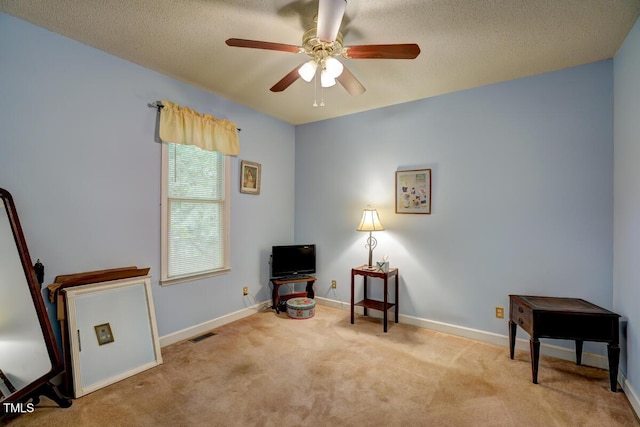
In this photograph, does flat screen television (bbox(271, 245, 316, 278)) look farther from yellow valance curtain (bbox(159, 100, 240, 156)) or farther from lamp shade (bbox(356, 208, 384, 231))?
yellow valance curtain (bbox(159, 100, 240, 156))

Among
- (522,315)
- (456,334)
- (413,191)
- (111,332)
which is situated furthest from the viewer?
(413,191)

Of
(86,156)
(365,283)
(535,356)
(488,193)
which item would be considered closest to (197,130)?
(86,156)

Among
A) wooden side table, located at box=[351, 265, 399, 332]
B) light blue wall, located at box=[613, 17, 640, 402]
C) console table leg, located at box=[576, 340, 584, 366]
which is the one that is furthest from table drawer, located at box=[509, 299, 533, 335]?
wooden side table, located at box=[351, 265, 399, 332]

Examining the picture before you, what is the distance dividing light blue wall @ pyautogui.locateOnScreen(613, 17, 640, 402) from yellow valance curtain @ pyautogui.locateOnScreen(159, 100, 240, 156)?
3516mm

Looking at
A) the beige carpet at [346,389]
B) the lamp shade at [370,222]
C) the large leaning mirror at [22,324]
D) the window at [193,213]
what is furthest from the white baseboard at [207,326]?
the lamp shade at [370,222]

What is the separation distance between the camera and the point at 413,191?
139 inches

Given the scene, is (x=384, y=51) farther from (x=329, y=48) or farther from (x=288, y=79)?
(x=288, y=79)

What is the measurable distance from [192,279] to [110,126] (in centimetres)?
164

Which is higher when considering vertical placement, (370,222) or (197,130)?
(197,130)

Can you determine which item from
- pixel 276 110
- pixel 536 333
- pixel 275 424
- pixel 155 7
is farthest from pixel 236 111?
pixel 536 333

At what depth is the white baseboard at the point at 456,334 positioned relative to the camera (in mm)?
2501

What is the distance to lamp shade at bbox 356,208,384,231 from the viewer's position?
3.56 meters

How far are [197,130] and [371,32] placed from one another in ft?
6.45

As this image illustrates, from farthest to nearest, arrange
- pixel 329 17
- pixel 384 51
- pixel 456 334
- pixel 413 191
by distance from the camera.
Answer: pixel 413 191 → pixel 456 334 → pixel 384 51 → pixel 329 17
